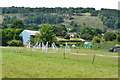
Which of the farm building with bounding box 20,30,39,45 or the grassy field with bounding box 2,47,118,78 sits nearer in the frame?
the grassy field with bounding box 2,47,118,78

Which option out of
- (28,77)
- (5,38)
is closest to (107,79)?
(28,77)

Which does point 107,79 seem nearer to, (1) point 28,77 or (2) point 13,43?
(1) point 28,77

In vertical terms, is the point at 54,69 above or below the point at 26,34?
below

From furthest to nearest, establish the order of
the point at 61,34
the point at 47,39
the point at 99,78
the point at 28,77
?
the point at 61,34, the point at 47,39, the point at 99,78, the point at 28,77

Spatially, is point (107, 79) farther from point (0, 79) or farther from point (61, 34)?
point (61, 34)

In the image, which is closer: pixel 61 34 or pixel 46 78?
pixel 46 78

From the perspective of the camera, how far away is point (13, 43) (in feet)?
233

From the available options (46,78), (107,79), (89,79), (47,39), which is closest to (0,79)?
(46,78)

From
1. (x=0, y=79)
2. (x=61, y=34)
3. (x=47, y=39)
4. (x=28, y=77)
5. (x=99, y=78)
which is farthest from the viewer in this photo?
(x=61, y=34)

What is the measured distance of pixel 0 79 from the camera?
1117cm

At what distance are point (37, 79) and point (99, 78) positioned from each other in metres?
3.25

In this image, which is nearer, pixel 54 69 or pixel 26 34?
pixel 54 69

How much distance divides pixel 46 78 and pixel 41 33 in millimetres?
59452

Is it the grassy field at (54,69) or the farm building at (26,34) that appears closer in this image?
the grassy field at (54,69)
